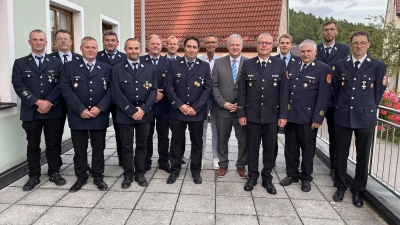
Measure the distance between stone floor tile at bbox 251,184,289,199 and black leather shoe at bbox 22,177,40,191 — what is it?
291 centimetres

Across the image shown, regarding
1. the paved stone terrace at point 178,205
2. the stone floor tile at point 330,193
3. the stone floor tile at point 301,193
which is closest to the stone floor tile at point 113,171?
the paved stone terrace at point 178,205

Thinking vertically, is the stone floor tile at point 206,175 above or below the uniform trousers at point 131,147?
below

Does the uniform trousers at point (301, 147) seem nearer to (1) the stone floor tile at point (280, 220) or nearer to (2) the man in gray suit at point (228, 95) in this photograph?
(2) the man in gray suit at point (228, 95)

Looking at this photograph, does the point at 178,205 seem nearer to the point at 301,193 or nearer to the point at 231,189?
the point at 231,189

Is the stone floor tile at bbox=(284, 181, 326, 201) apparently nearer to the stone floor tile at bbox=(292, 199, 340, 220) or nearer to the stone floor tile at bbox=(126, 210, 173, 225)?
the stone floor tile at bbox=(292, 199, 340, 220)

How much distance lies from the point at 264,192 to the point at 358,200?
1134 millimetres

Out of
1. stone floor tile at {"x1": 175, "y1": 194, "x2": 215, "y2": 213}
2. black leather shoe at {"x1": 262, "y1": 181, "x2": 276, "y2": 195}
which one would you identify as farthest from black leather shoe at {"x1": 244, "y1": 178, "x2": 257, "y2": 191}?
stone floor tile at {"x1": 175, "y1": 194, "x2": 215, "y2": 213}

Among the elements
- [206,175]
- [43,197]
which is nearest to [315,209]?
[206,175]

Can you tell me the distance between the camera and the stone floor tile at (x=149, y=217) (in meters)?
3.43

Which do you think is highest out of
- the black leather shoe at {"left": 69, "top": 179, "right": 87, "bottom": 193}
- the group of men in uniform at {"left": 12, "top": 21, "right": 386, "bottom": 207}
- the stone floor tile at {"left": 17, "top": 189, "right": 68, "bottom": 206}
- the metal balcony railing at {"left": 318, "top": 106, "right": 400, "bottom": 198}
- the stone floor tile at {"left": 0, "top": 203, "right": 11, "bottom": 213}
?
the group of men in uniform at {"left": 12, "top": 21, "right": 386, "bottom": 207}

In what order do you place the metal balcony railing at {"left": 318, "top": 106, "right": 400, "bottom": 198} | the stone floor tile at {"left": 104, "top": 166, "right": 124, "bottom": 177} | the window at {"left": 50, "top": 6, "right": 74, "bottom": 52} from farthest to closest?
the window at {"left": 50, "top": 6, "right": 74, "bottom": 52}
the stone floor tile at {"left": 104, "top": 166, "right": 124, "bottom": 177}
the metal balcony railing at {"left": 318, "top": 106, "right": 400, "bottom": 198}

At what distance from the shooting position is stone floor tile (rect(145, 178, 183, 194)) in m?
4.34

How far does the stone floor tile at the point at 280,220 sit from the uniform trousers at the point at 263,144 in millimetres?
894

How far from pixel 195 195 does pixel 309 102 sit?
1912 mm
